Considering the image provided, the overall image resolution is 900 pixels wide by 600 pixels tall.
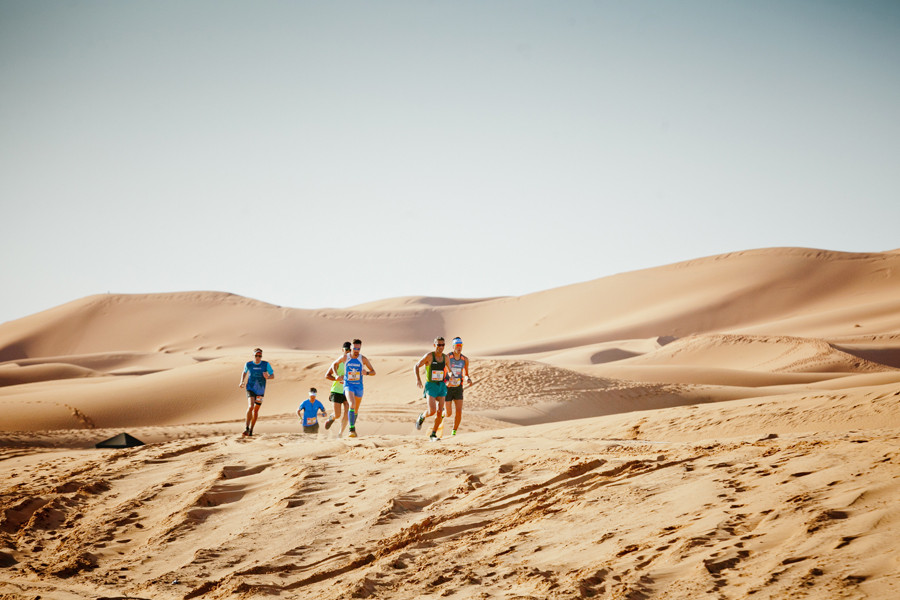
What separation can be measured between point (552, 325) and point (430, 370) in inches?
2920

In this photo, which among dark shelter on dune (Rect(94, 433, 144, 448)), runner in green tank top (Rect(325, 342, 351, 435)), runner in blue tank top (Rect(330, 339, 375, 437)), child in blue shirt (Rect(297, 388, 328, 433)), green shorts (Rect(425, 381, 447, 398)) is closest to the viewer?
green shorts (Rect(425, 381, 447, 398))

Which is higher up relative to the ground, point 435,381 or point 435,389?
point 435,381

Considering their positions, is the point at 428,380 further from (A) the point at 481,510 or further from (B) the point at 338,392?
(A) the point at 481,510

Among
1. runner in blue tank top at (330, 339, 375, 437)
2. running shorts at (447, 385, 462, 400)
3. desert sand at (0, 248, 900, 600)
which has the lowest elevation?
desert sand at (0, 248, 900, 600)

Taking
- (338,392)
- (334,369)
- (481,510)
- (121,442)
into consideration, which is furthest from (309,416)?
(481,510)

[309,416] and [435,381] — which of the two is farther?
[309,416]

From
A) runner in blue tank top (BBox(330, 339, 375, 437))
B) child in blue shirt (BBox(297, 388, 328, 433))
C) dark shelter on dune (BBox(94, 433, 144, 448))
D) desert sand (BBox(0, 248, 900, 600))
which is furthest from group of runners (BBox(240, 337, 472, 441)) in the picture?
dark shelter on dune (BBox(94, 433, 144, 448))

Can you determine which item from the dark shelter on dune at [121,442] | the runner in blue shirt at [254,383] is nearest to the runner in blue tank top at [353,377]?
the runner in blue shirt at [254,383]

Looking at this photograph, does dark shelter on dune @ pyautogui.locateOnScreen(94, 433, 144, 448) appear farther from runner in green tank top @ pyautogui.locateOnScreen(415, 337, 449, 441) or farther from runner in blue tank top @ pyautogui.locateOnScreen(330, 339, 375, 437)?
runner in green tank top @ pyautogui.locateOnScreen(415, 337, 449, 441)

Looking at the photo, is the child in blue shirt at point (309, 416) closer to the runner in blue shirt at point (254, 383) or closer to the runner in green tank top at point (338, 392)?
the runner in blue shirt at point (254, 383)

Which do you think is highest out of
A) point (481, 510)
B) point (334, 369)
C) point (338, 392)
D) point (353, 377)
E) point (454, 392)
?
point (334, 369)

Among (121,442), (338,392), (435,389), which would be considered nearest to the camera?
(435,389)

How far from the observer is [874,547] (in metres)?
3.94

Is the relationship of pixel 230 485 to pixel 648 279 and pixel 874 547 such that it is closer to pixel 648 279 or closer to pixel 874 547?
pixel 874 547
